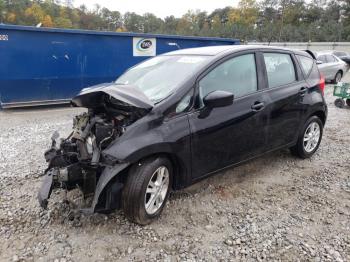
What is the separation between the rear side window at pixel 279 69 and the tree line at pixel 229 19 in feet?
169

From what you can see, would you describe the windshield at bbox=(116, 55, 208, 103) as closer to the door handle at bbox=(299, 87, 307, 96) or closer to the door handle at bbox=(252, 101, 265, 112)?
the door handle at bbox=(252, 101, 265, 112)

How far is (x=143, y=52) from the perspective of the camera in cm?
986

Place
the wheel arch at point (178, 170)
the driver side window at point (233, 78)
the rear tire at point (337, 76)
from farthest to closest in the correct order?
the rear tire at point (337, 76) → the driver side window at point (233, 78) → the wheel arch at point (178, 170)

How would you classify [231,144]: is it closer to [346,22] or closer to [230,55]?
[230,55]

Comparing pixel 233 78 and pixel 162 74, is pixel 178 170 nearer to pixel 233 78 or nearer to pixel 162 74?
pixel 162 74

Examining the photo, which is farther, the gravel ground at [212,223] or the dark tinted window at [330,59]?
the dark tinted window at [330,59]

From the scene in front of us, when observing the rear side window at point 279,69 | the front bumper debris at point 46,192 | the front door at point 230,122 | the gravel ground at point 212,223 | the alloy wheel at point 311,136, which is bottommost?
the gravel ground at point 212,223

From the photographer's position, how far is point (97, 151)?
2.92m

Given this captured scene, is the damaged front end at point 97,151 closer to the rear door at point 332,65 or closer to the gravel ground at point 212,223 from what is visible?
the gravel ground at point 212,223

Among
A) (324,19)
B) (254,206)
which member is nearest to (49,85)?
(254,206)

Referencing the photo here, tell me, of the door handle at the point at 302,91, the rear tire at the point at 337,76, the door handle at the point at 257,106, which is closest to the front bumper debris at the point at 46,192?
the door handle at the point at 257,106

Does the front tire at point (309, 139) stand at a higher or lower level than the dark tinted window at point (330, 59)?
lower

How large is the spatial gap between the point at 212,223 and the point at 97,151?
1323 millimetres

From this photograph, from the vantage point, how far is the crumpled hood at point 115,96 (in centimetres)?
292
